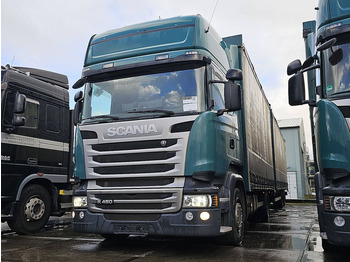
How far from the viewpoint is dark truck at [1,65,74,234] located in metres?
6.77

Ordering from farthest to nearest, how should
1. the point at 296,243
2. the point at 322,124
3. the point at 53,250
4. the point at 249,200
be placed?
the point at 249,200, the point at 296,243, the point at 53,250, the point at 322,124

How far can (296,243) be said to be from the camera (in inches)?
237

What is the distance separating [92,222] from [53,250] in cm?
100

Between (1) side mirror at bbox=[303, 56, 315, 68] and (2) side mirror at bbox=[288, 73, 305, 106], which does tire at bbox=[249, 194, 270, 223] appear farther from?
(2) side mirror at bbox=[288, 73, 305, 106]

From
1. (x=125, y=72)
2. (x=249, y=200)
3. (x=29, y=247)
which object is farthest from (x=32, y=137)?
(x=249, y=200)

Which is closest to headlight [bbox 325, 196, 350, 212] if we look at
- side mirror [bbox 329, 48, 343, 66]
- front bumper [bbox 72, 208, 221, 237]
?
front bumper [bbox 72, 208, 221, 237]

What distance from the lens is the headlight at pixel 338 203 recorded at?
12.3 ft

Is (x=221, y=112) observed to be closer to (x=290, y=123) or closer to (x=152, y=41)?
(x=152, y=41)

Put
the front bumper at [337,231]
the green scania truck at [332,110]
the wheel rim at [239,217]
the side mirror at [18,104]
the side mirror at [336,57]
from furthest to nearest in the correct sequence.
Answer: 1. the side mirror at [18,104]
2. the wheel rim at [239,217]
3. the side mirror at [336,57]
4. the green scania truck at [332,110]
5. the front bumper at [337,231]

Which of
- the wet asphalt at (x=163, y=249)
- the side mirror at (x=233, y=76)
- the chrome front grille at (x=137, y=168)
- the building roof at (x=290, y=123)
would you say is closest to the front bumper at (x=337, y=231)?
the wet asphalt at (x=163, y=249)

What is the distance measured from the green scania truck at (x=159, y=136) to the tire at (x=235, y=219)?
0.6 inches

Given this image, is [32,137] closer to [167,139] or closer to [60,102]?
[60,102]

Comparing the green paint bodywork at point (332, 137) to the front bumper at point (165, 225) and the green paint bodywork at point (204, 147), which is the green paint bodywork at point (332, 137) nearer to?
the green paint bodywork at point (204, 147)

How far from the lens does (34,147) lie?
7359 millimetres
